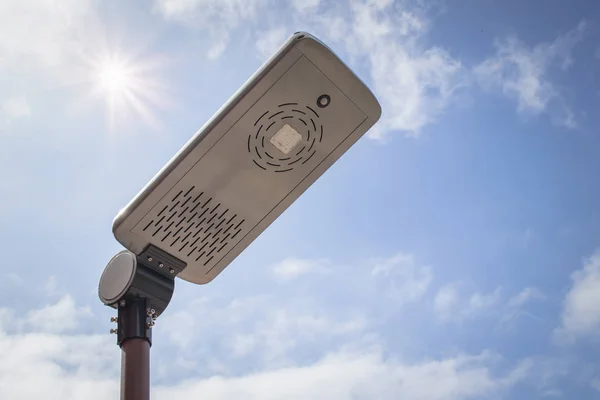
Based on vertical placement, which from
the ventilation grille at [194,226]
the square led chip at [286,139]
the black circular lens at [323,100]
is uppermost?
the black circular lens at [323,100]

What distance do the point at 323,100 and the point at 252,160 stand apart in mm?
316

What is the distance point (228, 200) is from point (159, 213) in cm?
25

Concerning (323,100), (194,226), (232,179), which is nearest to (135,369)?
(194,226)

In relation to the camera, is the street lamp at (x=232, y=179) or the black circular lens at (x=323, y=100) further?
the black circular lens at (x=323, y=100)

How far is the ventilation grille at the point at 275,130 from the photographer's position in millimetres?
2092

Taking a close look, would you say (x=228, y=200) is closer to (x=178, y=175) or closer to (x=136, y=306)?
(x=178, y=175)

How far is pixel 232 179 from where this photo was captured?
218 cm

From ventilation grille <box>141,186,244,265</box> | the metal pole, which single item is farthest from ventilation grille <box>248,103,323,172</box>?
the metal pole

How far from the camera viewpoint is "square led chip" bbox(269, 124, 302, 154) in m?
2.14

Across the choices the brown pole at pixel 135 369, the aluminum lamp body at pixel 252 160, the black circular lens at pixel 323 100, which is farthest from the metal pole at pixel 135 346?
the black circular lens at pixel 323 100

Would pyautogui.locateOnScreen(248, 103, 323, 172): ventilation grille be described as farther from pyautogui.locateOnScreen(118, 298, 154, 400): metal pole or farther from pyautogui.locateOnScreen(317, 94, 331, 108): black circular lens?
pyautogui.locateOnScreen(118, 298, 154, 400): metal pole

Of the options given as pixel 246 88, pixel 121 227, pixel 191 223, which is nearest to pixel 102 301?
pixel 121 227

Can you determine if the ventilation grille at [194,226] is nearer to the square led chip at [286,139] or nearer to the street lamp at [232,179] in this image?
the street lamp at [232,179]

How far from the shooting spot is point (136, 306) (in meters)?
2.10
